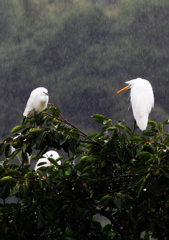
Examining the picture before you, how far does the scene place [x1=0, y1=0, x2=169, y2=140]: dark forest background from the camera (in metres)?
12.8

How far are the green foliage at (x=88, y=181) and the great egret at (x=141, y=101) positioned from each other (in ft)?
3.17

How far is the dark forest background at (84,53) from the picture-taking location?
12812mm

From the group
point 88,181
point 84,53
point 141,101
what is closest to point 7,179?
point 88,181

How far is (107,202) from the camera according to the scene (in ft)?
5.91

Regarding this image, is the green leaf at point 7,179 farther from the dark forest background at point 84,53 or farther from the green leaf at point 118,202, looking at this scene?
the dark forest background at point 84,53

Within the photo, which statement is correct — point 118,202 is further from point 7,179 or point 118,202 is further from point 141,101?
point 141,101

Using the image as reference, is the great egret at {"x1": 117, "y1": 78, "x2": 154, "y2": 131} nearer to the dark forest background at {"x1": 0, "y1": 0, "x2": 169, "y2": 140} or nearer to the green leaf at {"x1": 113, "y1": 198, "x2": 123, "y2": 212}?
the green leaf at {"x1": 113, "y1": 198, "x2": 123, "y2": 212}

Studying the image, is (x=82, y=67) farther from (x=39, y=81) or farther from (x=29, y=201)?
(x=29, y=201)

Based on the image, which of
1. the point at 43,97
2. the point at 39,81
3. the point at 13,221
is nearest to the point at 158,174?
the point at 13,221

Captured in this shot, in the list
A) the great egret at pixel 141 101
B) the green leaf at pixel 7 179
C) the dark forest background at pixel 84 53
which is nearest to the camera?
the green leaf at pixel 7 179

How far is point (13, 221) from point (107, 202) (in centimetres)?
45

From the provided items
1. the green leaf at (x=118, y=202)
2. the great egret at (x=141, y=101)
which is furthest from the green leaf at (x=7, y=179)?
the great egret at (x=141, y=101)

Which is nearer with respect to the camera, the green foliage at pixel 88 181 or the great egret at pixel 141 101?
the green foliage at pixel 88 181

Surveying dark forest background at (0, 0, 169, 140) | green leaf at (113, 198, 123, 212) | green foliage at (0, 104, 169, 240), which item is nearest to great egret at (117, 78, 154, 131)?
green foliage at (0, 104, 169, 240)
